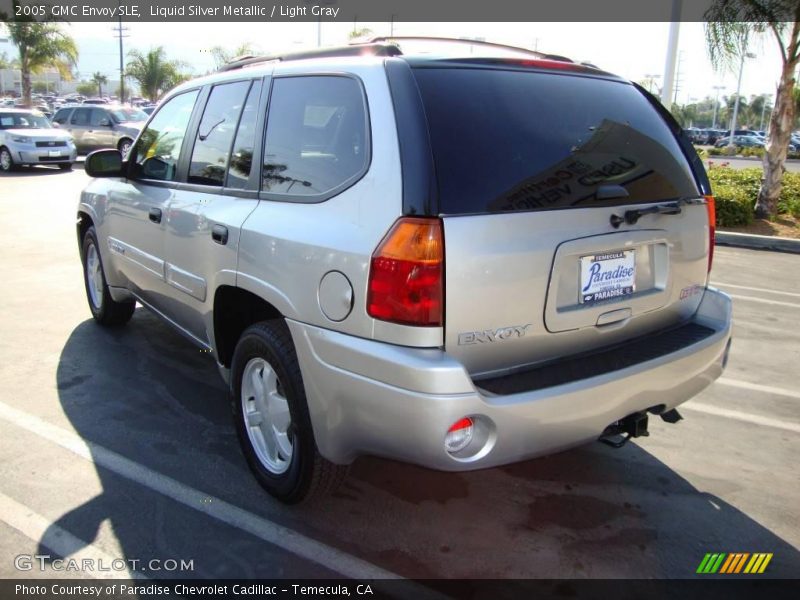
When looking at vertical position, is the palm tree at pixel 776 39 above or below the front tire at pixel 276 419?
above

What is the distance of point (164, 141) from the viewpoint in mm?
4270

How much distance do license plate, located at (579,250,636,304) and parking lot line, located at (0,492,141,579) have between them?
2.08 meters

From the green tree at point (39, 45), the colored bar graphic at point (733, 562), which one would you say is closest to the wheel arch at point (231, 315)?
the colored bar graphic at point (733, 562)

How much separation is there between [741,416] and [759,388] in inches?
23.5

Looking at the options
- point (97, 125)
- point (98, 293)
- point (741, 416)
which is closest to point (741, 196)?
point (741, 416)

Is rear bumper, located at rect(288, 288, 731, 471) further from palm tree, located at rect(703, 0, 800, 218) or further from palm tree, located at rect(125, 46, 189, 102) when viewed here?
palm tree, located at rect(125, 46, 189, 102)

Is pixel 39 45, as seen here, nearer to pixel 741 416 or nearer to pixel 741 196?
pixel 741 196

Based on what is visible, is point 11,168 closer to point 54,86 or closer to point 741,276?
point 741,276

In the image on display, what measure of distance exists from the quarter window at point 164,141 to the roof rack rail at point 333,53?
1.69 ft

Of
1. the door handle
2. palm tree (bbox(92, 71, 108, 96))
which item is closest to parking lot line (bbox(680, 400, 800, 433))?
the door handle

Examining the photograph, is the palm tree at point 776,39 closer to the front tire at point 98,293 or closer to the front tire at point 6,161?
the front tire at point 98,293

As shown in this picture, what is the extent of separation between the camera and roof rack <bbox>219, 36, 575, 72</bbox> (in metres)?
2.74

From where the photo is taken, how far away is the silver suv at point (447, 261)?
7.82 feet

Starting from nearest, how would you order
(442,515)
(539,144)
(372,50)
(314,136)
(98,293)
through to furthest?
(539,144), (372,50), (314,136), (442,515), (98,293)
